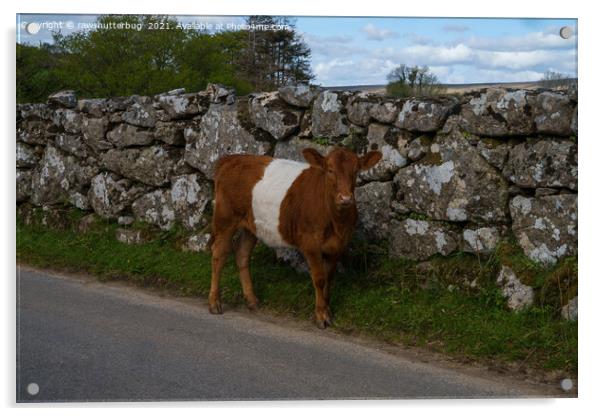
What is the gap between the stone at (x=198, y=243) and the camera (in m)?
8.66

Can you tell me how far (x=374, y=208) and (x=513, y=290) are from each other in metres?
1.67

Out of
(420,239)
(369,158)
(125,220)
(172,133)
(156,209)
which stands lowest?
(420,239)

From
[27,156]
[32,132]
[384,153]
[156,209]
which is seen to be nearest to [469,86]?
[384,153]

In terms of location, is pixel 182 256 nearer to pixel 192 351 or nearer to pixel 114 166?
pixel 114 166

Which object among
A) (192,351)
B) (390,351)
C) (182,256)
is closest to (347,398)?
(390,351)

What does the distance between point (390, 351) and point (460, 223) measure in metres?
1.52

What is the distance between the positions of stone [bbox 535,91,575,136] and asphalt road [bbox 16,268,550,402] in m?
2.18

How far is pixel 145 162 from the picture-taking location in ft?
30.5

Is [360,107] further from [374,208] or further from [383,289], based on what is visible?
[383,289]

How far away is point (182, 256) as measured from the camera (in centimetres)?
865

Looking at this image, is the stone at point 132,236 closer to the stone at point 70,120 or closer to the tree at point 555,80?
the stone at point 70,120

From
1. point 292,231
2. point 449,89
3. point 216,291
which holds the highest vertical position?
point 449,89

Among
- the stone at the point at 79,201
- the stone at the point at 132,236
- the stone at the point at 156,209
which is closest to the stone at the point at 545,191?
the stone at the point at 156,209

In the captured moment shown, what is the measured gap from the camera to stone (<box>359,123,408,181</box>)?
25.6 ft
